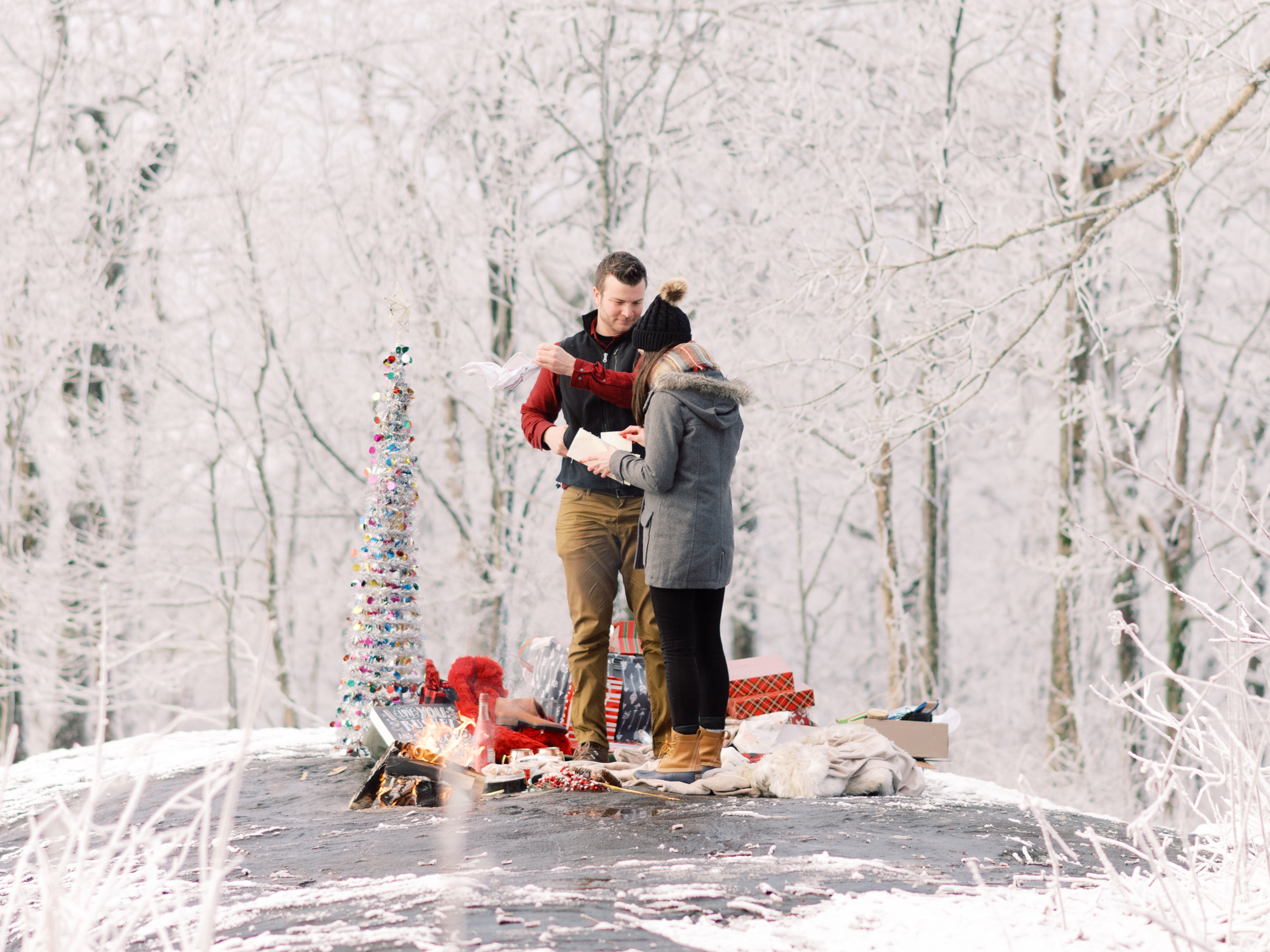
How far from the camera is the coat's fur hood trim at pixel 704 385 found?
4.14 metres

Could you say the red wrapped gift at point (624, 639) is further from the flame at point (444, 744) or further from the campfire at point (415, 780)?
the campfire at point (415, 780)

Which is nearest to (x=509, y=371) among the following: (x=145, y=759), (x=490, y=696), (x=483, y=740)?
(x=483, y=740)

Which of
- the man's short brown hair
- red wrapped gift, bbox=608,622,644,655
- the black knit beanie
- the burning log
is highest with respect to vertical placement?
the man's short brown hair

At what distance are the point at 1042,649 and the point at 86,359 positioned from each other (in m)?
14.0

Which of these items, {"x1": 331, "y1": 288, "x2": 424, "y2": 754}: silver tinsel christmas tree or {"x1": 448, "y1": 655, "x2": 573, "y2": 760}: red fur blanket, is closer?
{"x1": 448, "y1": 655, "x2": 573, "y2": 760}: red fur blanket

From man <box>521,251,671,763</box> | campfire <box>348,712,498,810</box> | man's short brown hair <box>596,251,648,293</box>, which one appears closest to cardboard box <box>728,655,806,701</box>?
man <box>521,251,671,763</box>

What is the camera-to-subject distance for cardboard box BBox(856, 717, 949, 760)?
5.34m

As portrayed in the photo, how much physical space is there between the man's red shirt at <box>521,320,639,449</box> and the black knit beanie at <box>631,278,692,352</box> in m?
0.28

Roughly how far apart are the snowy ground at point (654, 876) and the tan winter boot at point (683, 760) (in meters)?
0.20

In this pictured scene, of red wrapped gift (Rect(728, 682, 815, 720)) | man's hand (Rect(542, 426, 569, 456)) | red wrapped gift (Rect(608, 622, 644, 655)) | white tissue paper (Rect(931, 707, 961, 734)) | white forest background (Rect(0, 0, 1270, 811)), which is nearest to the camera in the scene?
man's hand (Rect(542, 426, 569, 456))

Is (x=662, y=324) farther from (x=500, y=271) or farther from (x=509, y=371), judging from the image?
(x=500, y=271)

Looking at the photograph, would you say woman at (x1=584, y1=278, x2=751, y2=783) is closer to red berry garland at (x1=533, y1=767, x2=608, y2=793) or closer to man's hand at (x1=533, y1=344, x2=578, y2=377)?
red berry garland at (x1=533, y1=767, x2=608, y2=793)

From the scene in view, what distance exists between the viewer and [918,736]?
5387mm

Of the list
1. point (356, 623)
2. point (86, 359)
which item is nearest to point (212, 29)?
point (86, 359)
